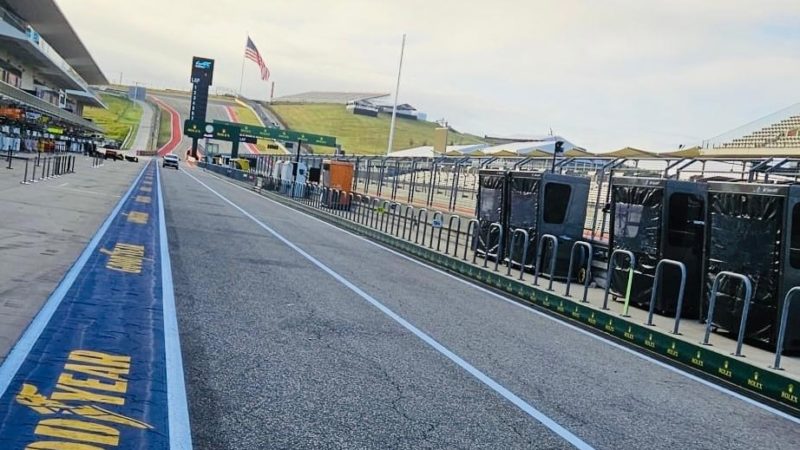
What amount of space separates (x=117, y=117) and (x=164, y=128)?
14402 millimetres

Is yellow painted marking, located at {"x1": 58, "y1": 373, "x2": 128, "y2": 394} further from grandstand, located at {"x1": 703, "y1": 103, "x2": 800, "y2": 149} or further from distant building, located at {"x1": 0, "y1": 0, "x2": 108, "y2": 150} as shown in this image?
distant building, located at {"x1": 0, "y1": 0, "x2": 108, "y2": 150}

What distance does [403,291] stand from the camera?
541 inches

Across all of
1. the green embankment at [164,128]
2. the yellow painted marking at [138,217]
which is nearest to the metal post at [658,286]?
the yellow painted marking at [138,217]

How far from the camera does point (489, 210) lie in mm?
19500

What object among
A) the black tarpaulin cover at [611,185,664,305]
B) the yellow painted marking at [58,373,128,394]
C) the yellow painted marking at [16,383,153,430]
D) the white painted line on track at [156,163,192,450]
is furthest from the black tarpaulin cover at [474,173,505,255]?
the yellow painted marking at [16,383,153,430]

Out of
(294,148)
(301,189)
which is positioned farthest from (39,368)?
(294,148)

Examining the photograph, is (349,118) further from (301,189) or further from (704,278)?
(704,278)

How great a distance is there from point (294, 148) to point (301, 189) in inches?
3382

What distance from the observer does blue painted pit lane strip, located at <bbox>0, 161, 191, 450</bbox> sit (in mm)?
5184

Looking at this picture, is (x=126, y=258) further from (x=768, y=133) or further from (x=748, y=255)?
(x=768, y=133)

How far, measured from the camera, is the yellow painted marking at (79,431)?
5.07m

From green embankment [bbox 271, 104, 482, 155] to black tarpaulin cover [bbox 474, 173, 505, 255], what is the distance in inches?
4779

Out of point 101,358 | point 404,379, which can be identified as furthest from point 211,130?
point 404,379

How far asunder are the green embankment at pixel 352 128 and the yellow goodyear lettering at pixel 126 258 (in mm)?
125786
